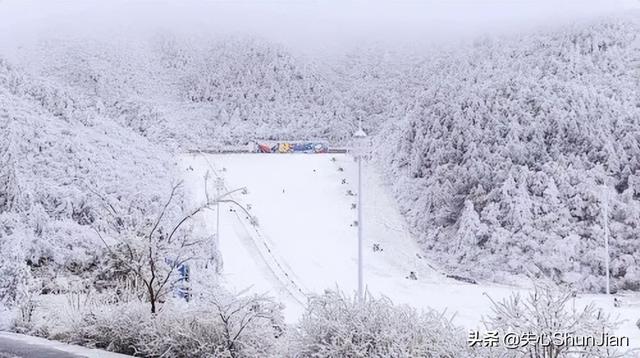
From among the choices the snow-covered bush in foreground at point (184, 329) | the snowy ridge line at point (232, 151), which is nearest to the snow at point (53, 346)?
the snow-covered bush in foreground at point (184, 329)

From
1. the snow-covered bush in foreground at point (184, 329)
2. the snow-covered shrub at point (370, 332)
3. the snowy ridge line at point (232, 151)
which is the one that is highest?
the snow-covered shrub at point (370, 332)

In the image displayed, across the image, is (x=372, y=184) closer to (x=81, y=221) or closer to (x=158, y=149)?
(x=158, y=149)

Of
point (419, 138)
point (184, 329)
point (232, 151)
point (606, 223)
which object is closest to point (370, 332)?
point (184, 329)

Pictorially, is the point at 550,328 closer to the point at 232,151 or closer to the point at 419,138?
the point at 419,138

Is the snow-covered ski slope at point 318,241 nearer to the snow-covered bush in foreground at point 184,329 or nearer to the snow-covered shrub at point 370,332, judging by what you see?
the snow-covered bush in foreground at point 184,329

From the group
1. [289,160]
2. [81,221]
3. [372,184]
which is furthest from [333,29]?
[81,221]

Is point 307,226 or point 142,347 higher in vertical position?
point 142,347
